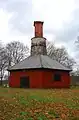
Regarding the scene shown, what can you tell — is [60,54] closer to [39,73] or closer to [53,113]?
[39,73]

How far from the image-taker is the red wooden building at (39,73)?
3706 centimetres

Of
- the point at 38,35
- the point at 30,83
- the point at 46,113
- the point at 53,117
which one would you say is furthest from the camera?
the point at 38,35

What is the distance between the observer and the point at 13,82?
39.4 m

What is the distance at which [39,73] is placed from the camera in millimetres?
37031

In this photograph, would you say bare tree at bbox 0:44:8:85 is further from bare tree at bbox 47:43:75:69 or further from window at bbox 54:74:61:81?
window at bbox 54:74:61:81

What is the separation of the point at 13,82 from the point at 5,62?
108 ft

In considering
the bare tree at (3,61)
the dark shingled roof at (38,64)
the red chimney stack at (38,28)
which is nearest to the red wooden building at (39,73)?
the dark shingled roof at (38,64)

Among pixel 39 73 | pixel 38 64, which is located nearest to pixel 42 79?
pixel 39 73

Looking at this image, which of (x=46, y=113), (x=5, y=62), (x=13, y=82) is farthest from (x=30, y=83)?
(x=5, y=62)

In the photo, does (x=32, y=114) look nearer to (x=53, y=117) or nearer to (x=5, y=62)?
(x=53, y=117)

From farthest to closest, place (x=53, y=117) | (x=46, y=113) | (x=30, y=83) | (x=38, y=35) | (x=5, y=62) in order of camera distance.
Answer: (x=5, y=62) < (x=38, y=35) < (x=30, y=83) < (x=46, y=113) < (x=53, y=117)

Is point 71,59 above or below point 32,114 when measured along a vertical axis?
above

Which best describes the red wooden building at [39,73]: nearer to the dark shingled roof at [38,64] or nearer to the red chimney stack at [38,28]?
the dark shingled roof at [38,64]

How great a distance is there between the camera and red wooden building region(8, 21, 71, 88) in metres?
37.1
